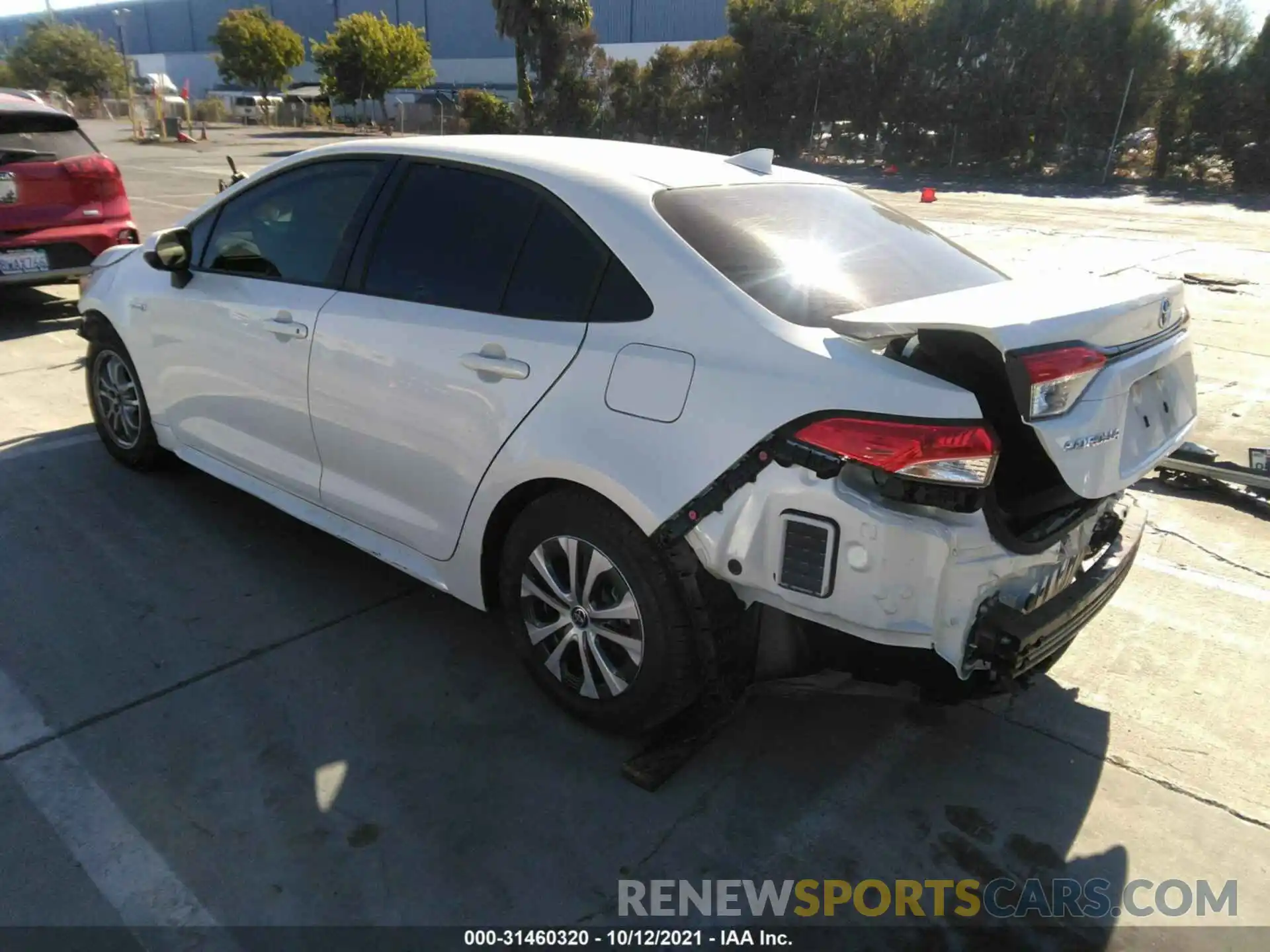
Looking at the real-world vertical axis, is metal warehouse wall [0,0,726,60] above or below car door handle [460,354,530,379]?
above

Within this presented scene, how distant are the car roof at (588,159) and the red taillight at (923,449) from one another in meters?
1.17

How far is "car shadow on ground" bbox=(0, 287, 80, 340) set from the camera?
25.8 ft

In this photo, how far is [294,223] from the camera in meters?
3.83

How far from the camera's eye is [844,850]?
2605mm

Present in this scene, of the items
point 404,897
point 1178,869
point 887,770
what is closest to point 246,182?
point 404,897

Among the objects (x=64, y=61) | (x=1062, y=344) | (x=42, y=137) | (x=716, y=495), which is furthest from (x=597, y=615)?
(x=64, y=61)

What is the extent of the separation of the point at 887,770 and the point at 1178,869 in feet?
2.66

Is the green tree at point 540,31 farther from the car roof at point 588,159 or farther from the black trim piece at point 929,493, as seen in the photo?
the black trim piece at point 929,493

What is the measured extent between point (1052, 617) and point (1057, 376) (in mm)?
656

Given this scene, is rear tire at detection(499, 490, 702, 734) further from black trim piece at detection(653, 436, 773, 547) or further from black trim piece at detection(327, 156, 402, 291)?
black trim piece at detection(327, 156, 402, 291)

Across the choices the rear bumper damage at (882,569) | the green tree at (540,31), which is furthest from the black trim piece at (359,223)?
the green tree at (540,31)

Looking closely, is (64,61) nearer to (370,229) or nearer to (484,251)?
(370,229)

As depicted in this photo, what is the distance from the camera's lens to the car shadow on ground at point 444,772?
2471 mm

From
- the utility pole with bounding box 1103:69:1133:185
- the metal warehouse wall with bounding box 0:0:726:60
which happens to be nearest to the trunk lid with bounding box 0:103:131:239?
the utility pole with bounding box 1103:69:1133:185
